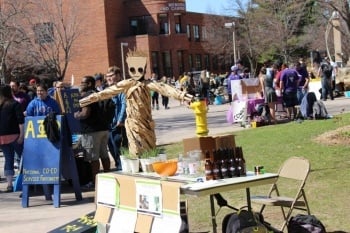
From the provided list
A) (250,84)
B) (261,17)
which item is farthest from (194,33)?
(250,84)

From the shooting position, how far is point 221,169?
5.80 meters

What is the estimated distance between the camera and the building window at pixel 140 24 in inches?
2318

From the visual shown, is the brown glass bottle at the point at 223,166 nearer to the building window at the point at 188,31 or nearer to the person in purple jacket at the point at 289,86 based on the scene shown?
the person in purple jacket at the point at 289,86

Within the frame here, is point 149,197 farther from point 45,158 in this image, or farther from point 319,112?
point 319,112

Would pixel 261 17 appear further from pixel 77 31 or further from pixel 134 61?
pixel 134 61

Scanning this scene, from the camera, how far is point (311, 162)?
1113cm

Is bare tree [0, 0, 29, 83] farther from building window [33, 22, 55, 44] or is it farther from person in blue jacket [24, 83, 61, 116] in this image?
person in blue jacket [24, 83, 61, 116]

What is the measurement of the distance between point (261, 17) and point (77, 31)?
16.3m

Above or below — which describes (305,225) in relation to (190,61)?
below

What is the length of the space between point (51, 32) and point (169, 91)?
32418 mm

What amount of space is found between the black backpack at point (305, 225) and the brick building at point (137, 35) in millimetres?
45895

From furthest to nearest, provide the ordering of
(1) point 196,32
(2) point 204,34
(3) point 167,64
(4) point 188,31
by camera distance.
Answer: (2) point 204,34
(1) point 196,32
(4) point 188,31
(3) point 167,64

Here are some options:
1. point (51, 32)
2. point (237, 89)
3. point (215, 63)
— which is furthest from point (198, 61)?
point (237, 89)

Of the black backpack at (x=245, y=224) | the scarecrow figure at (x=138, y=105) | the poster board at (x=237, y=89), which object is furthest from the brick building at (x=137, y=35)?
the black backpack at (x=245, y=224)
